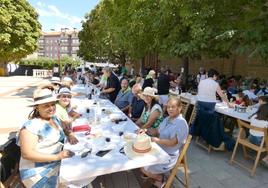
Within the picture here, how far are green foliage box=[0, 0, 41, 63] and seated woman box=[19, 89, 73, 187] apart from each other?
25963mm

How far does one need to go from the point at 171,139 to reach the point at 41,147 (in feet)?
5.72

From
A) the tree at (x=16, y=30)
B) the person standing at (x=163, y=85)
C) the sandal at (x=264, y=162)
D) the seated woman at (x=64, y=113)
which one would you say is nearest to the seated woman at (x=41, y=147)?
the seated woman at (x=64, y=113)

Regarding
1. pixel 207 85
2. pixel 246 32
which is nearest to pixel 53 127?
pixel 207 85

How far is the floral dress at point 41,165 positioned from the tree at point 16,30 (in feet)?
85.4

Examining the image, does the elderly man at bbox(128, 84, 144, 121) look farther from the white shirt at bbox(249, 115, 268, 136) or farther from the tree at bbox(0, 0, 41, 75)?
the tree at bbox(0, 0, 41, 75)

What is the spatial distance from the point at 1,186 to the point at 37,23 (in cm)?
3483

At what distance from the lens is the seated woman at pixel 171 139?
376 centimetres

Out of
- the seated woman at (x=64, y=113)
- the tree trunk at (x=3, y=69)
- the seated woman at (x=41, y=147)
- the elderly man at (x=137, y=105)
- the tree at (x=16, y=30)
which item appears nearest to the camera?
the seated woman at (x=41, y=147)

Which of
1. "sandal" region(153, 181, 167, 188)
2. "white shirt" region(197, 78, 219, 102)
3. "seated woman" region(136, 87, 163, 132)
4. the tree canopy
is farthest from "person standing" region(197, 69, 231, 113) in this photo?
"sandal" region(153, 181, 167, 188)

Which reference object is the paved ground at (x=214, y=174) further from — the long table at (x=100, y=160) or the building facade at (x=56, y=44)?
the building facade at (x=56, y=44)

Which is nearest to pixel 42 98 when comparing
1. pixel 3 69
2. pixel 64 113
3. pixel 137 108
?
pixel 64 113

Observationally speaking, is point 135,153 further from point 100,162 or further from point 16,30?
point 16,30

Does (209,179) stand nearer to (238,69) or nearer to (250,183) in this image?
(250,183)

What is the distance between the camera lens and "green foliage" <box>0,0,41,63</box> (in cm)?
2656
